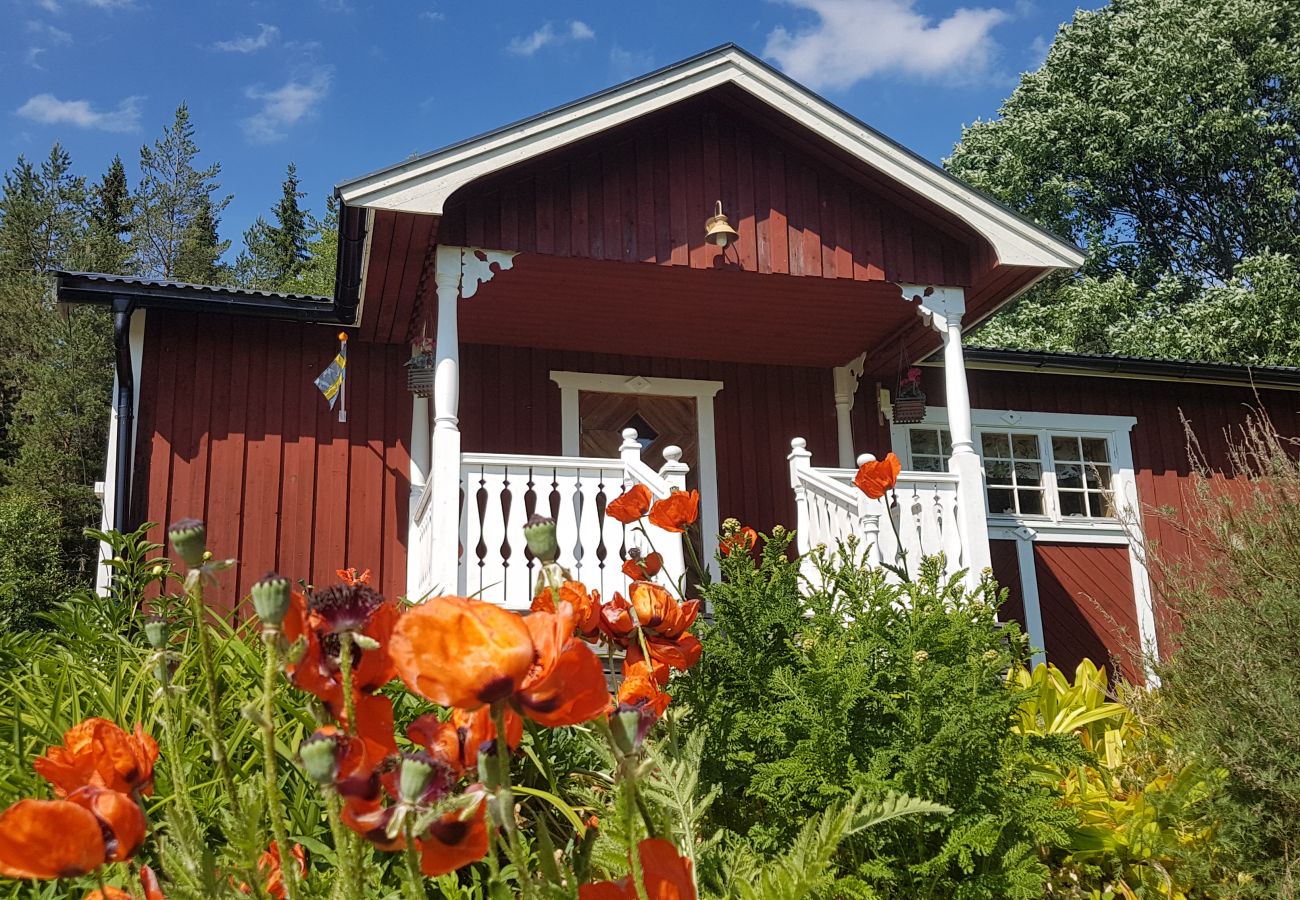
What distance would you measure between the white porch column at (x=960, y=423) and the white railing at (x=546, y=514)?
1.98 m

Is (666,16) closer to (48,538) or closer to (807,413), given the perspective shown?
(807,413)

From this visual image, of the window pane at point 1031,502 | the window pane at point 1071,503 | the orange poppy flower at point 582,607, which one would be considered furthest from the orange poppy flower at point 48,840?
the window pane at point 1071,503

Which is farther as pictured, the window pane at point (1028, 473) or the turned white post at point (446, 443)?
the window pane at point (1028, 473)

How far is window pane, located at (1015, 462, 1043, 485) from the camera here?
9.79 meters

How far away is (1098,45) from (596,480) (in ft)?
70.1

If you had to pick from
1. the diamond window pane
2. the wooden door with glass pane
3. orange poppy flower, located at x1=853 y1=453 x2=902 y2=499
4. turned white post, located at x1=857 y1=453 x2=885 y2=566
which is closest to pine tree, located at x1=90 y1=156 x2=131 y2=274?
the wooden door with glass pane

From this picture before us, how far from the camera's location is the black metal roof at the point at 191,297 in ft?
24.5

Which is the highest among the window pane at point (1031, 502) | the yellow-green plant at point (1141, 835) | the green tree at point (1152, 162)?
the green tree at point (1152, 162)

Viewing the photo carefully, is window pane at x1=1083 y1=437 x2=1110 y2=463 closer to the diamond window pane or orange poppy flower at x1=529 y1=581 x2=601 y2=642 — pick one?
the diamond window pane

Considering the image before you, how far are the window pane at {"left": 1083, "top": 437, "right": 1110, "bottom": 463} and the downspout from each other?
322 inches

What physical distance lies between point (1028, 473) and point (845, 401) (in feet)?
6.29

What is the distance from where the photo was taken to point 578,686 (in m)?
0.95

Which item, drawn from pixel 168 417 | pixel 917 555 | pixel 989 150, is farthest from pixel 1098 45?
pixel 168 417

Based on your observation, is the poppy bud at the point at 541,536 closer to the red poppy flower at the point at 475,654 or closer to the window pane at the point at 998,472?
the red poppy flower at the point at 475,654
